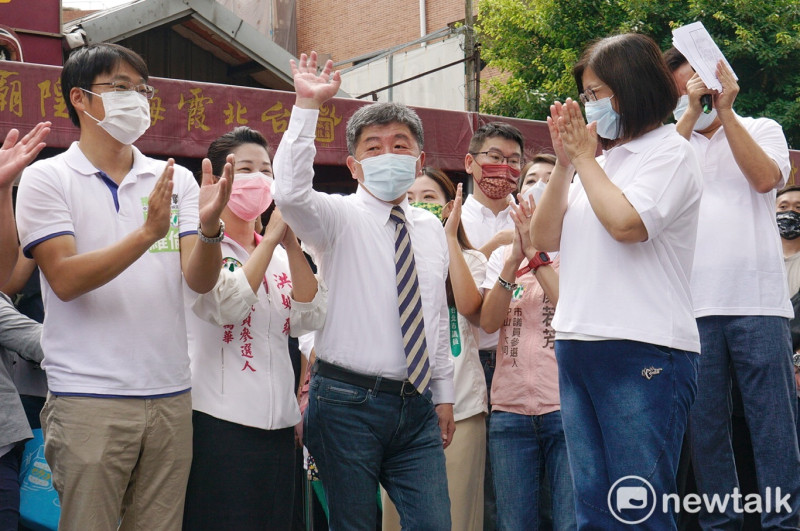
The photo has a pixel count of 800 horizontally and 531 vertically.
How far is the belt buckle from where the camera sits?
313 centimetres

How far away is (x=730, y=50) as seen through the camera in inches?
572

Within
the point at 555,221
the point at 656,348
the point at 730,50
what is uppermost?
the point at 730,50

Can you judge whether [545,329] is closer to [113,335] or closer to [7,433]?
[113,335]

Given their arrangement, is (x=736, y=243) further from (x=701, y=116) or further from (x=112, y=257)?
(x=112, y=257)

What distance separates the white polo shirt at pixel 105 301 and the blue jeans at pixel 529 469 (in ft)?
4.83

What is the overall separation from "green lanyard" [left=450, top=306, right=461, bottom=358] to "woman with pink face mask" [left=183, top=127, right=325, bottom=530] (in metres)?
0.90

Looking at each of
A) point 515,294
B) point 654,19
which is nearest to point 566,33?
point 654,19

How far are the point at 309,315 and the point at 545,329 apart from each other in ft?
3.92

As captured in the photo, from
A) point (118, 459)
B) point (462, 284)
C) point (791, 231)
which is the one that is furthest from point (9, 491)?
point (791, 231)

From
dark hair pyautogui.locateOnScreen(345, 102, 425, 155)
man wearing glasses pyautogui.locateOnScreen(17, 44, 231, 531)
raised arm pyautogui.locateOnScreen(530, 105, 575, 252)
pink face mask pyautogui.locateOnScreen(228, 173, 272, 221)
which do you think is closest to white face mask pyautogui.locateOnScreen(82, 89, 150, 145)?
man wearing glasses pyautogui.locateOnScreen(17, 44, 231, 531)

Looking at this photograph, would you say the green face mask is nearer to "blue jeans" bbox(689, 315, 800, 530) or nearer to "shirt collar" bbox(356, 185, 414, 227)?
"shirt collar" bbox(356, 185, 414, 227)

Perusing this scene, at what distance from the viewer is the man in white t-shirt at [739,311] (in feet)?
11.6

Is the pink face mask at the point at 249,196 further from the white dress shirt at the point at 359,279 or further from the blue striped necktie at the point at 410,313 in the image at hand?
the blue striped necktie at the point at 410,313

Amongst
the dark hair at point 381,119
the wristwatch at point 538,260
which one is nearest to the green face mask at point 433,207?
the wristwatch at point 538,260
